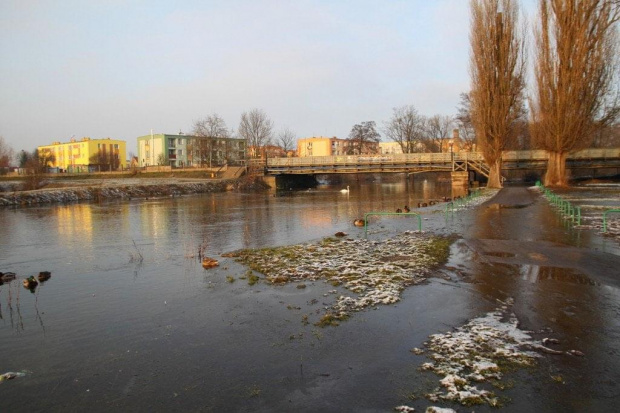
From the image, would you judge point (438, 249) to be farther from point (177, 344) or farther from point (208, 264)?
point (177, 344)

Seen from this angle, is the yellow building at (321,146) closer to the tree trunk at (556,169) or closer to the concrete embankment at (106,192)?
the concrete embankment at (106,192)

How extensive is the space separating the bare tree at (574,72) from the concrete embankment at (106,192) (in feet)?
149

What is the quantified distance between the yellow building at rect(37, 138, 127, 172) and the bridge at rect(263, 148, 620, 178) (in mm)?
63715

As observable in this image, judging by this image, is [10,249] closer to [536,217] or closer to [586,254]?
[586,254]

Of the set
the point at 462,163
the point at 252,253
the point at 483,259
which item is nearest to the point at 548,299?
the point at 483,259

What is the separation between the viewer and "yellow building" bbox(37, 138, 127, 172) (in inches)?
4601

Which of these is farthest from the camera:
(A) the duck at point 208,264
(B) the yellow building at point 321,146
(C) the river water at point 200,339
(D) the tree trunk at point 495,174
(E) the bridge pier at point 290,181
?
(B) the yellow building at point 321,146

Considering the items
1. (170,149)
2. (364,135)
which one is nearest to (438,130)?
(364,135)

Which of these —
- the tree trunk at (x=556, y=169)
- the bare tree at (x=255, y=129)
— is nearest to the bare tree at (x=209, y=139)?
the bare tree at (x=255, y=129)

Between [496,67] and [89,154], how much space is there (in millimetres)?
119342

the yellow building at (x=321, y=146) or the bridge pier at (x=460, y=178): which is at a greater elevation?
the yellow building at (x=321, y=146)

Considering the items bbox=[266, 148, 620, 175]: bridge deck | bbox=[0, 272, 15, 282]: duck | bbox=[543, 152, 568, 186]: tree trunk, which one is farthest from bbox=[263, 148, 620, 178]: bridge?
bbox=[0, 272, 15, 282]: duck

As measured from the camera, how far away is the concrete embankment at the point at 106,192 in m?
43.8

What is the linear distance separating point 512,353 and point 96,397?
598cm
